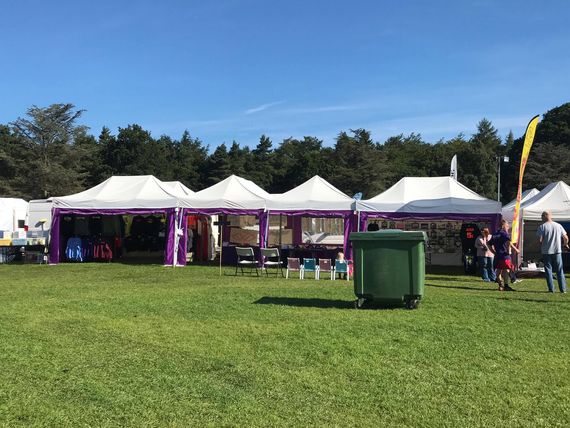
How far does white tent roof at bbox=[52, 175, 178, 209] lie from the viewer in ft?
59.5

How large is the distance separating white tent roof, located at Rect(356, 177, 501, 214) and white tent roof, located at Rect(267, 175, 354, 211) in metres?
0.68

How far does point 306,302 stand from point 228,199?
8948 millimetres

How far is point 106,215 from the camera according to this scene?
20375mm

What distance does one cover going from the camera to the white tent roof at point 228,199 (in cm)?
1747

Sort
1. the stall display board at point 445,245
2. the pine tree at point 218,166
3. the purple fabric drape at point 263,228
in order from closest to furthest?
the purple fabric drape at point 263,228 → the stall display board at point 445,245 → the pine tree at point 218,166

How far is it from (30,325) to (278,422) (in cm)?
487

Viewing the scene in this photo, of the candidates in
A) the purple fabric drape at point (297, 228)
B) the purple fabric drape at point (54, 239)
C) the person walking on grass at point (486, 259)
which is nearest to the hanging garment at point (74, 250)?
the purple fabric drape at point (54, 239)

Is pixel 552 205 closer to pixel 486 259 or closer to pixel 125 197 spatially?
pixel 486 259

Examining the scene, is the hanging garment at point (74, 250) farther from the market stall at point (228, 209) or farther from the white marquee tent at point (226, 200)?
the white marquee tent at point (226, 200)

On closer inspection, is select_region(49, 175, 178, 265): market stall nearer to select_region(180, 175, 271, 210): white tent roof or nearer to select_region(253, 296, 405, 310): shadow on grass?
select_region(180, 175, 271, 210): white tent roof

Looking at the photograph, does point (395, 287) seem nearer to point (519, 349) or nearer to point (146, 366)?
point (519, 349)

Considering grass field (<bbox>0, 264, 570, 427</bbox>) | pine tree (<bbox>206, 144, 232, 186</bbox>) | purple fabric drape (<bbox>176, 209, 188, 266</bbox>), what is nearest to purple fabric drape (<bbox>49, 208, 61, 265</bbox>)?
purple fabric drape (<bbox>176, 209, 188, 266</bbox>)

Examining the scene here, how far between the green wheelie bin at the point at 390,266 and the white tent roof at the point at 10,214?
1919cm

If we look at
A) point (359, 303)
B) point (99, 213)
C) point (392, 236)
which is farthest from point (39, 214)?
point (392, 236)
